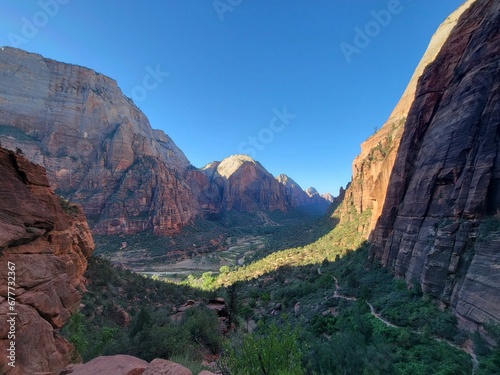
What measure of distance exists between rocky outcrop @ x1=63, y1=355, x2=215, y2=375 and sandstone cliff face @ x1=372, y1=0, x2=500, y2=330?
45.3 ft

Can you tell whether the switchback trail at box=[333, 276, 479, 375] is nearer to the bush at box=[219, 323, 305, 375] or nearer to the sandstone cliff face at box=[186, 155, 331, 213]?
the bush at box=[219, 323, 305, 375]

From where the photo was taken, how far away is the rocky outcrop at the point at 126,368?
571cm

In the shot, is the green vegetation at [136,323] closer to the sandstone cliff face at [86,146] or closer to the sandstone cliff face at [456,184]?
the sandstone cliff face at [456,184]

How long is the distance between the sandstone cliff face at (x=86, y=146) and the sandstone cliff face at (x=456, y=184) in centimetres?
8310

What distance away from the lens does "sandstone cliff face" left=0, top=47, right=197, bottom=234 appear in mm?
82188

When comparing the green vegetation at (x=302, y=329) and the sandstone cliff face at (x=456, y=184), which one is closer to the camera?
the green vegetation at (x=302, y=329)

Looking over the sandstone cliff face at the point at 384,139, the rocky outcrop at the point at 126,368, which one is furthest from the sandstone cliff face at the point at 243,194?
the rocky outcrop at the point at 126,368

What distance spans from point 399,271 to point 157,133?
180m

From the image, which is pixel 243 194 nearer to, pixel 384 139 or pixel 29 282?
pixel 384 139

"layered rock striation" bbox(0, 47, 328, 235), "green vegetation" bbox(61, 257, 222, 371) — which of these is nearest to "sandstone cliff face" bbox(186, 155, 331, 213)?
"layered rock striation" bbox(0, 47, 328, 235)

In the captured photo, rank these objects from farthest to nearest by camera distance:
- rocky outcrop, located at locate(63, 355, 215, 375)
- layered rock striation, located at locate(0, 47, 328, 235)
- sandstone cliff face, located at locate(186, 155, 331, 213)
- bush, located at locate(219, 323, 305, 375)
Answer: sandstone cliff face, located at locate(186, 155, 331, 213), layered rock striation, located at locate(0, 47, 328, 235), bush, located at locate(219, 323, 305, 375), rocky outcrop, located at locate(63, 355, 215, 375)

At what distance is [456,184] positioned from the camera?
16188 millimetres

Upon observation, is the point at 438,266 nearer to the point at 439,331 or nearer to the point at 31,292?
the point at 439,331

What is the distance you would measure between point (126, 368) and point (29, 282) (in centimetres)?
575
